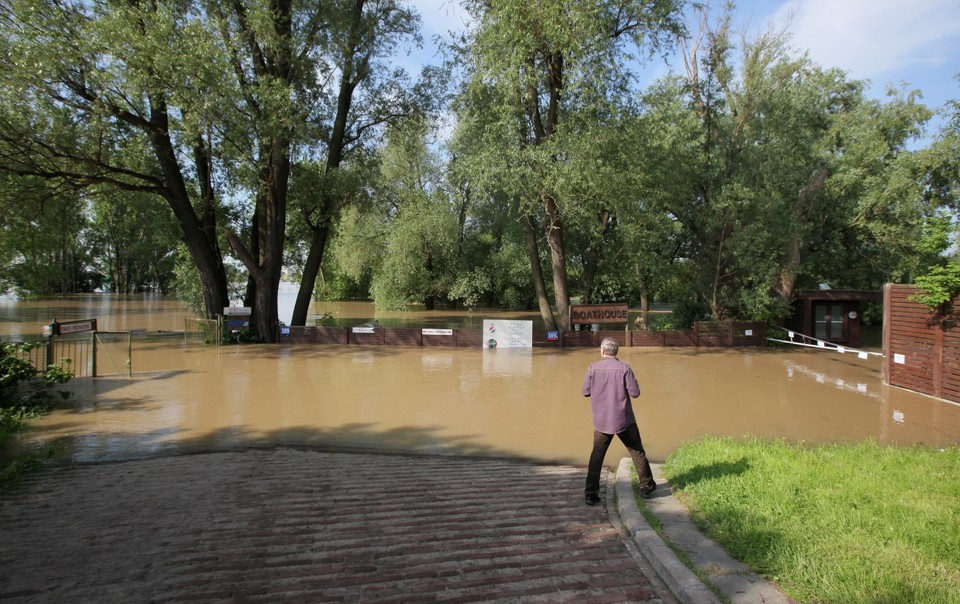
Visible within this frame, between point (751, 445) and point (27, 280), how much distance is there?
2583 centimetres

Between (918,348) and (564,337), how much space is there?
11669 millimetres

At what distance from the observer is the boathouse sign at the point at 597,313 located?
21891mm

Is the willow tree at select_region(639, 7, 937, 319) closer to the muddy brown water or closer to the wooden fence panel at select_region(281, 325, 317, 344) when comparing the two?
the muddy brown water

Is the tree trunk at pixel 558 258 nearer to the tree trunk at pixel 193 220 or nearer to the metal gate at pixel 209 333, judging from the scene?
the metal gate at pixel 209 333

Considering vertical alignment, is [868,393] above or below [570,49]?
below

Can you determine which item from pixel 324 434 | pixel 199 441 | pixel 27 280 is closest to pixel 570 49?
Result: pixel 324 434

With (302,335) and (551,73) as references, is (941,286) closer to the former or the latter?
(551,73)

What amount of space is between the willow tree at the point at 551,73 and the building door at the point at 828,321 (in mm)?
11263

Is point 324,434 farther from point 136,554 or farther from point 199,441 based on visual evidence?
point 136,554

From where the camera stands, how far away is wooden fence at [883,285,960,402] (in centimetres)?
1166

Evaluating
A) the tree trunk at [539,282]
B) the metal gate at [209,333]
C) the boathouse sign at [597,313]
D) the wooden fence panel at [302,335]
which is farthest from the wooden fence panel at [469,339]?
the metal gate at [209,333]

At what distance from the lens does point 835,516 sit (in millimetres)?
4430

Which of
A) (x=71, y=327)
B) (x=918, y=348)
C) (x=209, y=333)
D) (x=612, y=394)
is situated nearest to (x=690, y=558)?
(x=612, y=394)

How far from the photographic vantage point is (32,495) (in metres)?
5.48
